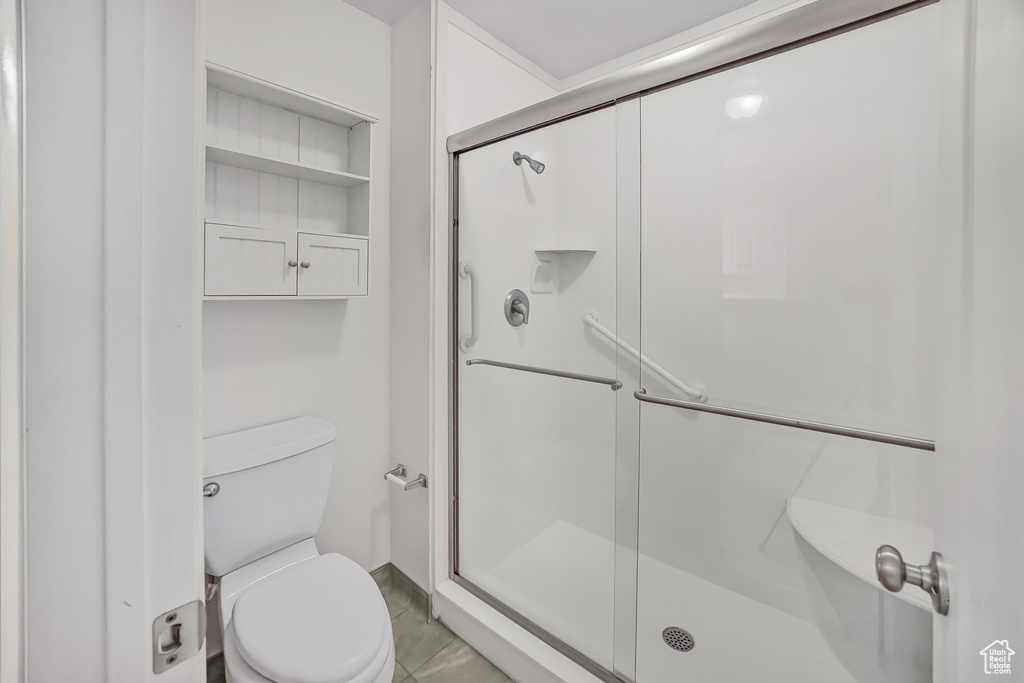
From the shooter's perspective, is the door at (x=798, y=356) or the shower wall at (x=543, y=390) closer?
the door at (x=798, y=356)

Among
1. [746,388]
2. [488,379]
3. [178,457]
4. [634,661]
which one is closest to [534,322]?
[488,379]

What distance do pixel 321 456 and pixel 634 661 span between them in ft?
3.61

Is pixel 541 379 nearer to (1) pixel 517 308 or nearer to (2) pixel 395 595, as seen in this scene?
(1) pixel 517 308

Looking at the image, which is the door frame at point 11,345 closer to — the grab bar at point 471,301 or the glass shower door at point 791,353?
the glass shower door at point 791,353

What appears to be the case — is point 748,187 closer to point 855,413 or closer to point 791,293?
point 791,293

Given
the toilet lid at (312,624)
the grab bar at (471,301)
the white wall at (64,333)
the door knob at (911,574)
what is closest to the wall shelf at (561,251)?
the grab bar at (471,301)

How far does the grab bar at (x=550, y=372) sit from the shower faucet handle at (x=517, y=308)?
0.48 ft

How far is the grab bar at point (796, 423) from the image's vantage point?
943 mm

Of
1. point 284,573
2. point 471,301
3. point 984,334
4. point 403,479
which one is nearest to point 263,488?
point 284,573

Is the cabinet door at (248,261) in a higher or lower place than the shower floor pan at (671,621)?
higher

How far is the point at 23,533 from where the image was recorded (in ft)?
0.94

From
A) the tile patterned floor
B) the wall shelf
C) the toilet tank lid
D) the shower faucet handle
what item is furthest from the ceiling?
the tile patterned floor

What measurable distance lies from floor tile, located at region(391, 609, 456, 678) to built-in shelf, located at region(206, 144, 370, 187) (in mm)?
1569

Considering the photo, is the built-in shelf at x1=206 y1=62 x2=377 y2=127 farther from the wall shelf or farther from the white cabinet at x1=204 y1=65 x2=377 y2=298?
the wall shelf
